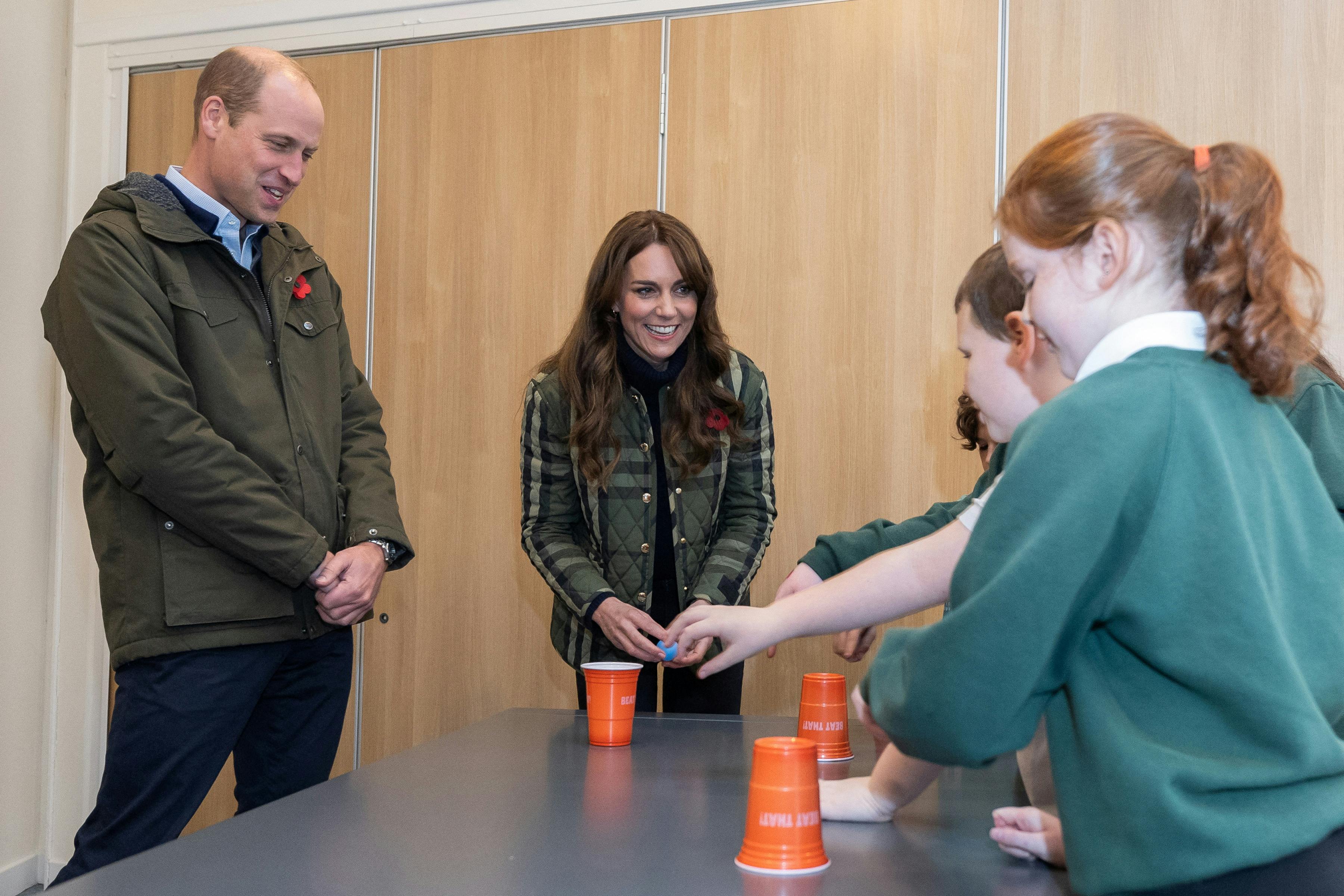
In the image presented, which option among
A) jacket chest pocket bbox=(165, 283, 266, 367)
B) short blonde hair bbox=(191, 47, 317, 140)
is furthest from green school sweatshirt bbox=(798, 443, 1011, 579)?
short blonde hair bbox=(191, 47, 317, 140)

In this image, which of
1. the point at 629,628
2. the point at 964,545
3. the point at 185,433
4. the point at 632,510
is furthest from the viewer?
the point at 632,510

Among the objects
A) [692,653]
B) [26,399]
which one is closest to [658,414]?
[692,653]

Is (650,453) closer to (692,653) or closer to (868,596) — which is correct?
(692,653)

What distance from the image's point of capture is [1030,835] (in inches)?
41.4

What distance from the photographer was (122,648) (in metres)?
1.85

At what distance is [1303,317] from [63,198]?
376cm

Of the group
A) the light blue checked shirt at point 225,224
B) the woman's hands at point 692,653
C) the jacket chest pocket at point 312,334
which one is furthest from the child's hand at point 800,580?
the light blue checked shirt at point 225,224

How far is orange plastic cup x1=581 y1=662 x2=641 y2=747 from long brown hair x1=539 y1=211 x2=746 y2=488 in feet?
2.35

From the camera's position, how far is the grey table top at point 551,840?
3.19 ft

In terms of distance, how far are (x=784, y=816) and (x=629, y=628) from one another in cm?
Answer: 97

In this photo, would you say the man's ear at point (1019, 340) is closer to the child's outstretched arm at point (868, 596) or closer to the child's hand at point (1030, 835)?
the child's outstretched arm at point (868, 596)

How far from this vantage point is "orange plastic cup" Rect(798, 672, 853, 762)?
5.04 ft

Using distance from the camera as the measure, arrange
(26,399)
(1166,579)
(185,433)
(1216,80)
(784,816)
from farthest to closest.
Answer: (26,399), (1216,80), (185,433), (784,816), (1166,579)

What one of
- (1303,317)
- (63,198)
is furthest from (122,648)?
(63,198)
